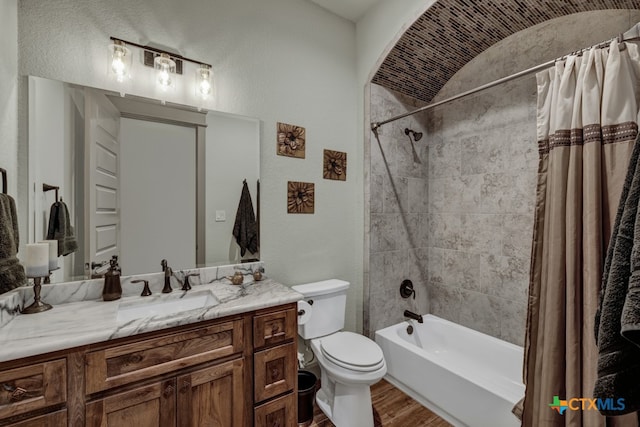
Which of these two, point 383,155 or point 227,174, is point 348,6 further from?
point 227,174

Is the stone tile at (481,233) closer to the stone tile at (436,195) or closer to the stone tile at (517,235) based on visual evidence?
the stone tile at (517,235)

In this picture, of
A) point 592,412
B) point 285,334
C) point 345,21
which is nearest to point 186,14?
point 345,21

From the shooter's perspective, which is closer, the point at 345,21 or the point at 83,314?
the point at 83,314

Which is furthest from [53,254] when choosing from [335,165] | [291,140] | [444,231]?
[444,231]

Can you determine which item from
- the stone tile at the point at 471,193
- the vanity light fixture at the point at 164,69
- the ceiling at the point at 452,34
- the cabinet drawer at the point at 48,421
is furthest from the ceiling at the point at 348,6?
the cabinet drawer at the point at 48,421

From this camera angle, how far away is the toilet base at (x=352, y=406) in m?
1.68

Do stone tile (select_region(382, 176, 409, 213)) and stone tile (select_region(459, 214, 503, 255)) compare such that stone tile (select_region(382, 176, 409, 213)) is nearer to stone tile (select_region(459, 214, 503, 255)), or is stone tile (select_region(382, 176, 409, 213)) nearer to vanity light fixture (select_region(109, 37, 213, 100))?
stone tile (select_region(459, 214, 503, 255))

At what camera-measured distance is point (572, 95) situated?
1312 mm

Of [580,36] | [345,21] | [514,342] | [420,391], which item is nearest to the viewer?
[580,36]

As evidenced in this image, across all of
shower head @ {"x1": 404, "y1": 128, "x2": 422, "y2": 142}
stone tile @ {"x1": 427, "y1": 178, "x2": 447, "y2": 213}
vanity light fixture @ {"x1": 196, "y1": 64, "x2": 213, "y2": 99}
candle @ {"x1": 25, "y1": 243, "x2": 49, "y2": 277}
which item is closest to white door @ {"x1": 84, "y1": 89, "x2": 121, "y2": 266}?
candle @ {"x1": 25, "y1": 243, "x2": 49, "y2": 277}

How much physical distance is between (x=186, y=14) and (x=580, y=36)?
2.42m

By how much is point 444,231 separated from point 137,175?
2.36 meters

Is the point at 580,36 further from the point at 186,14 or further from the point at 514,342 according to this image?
the point at 186,14

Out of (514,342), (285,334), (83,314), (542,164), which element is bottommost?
(514,342)
